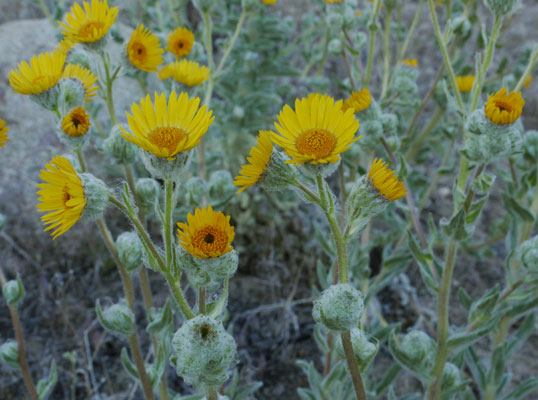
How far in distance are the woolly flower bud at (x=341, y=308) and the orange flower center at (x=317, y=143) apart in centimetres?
36

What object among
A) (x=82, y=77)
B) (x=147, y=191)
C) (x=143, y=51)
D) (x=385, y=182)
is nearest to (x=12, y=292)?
(x=147, y=191)

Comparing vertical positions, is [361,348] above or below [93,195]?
below

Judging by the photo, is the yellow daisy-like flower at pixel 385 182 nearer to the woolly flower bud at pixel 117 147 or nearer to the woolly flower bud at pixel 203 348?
the woolly flower bud at pixel 203 348

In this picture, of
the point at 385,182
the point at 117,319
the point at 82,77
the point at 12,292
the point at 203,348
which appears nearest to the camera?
the point at 203,348

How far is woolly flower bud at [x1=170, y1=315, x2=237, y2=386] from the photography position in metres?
1.21

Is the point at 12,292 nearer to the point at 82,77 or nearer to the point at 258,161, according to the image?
the point at 82,77

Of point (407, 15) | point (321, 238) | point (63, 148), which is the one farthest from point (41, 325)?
point (407, 15)

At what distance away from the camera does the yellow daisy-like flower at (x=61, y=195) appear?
4.04 ft

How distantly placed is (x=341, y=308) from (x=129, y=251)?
0.89 m

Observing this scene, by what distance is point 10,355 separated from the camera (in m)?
2.08

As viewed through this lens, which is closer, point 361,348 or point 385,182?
point 385,182

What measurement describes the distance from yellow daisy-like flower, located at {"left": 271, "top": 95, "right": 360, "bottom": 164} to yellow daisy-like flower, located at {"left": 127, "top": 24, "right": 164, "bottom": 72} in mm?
868

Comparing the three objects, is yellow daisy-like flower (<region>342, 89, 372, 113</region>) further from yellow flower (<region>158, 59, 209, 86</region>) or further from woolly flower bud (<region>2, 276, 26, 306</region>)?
woolly flower bud (<region>2, 276, 26, 306</region>)

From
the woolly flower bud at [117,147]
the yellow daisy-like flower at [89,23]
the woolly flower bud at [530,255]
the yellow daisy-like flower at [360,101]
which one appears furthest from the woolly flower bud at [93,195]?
the woolly flower bud at [530,255]
